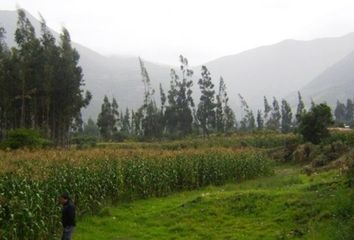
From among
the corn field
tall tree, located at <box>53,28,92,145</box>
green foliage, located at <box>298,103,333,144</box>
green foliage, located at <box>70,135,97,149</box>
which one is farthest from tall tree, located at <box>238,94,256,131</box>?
the corn field

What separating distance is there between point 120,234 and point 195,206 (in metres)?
3.97

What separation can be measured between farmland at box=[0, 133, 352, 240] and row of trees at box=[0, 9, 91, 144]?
2780cm

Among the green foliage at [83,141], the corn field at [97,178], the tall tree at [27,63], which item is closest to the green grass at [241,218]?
the corn field at [97,178]

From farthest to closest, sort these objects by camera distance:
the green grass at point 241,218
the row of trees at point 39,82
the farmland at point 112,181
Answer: the row of trees at point 39,82 → the green grass at point 241,218 → the farmland at point 112,181

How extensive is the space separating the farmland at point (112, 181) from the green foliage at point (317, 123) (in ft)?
35.7

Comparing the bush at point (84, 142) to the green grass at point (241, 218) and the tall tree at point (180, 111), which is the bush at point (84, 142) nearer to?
the tall tree at point (180, 111)

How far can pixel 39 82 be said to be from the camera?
175 ft

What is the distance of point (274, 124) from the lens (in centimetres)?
11556

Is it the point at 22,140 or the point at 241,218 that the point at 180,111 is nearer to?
the point at 22,140

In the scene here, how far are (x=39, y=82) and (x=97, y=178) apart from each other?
116ft

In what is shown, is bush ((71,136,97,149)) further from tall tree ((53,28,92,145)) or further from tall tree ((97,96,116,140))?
tall tree ((97,96,116,140))

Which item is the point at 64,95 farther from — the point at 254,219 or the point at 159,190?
the point at 254,219

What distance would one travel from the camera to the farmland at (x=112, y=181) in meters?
14.5

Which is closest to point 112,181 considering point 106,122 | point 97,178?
point 97,178
